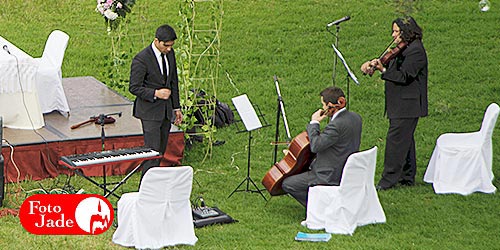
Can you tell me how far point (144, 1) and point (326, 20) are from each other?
3.55m

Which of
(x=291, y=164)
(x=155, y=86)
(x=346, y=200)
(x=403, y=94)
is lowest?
(x=346, y=200)

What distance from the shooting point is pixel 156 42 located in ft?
33.5

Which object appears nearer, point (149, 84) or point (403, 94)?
point (149, 84)

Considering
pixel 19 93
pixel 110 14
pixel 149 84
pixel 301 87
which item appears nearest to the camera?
pixel 149 84

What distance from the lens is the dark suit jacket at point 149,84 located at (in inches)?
404

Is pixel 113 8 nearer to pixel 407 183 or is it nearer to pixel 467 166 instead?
pixel 407 183

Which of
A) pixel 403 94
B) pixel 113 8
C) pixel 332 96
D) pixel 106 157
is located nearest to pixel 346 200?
pixel 332 96

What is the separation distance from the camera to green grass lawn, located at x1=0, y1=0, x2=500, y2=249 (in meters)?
9.67

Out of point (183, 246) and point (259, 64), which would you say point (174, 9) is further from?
point (183, 246)

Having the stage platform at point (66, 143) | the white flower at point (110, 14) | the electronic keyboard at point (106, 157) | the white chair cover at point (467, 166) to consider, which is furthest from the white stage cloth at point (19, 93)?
the white chair cover at point (467, 166)

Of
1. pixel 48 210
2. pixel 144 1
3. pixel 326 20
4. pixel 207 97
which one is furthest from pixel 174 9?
pixel 48 210

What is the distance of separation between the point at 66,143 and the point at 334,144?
337cm

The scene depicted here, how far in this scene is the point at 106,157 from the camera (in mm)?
9508

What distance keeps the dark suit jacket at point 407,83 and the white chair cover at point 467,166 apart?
0.65m
